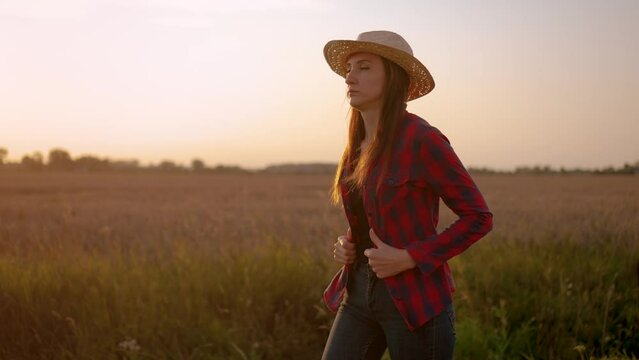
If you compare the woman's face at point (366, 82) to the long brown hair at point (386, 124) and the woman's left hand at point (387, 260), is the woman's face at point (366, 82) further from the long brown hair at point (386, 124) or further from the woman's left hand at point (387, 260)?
the woman's left hand at point (387, 260)

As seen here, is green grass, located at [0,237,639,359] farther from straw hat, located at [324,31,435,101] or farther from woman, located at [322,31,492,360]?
straw hat, located at [324,31,435,101]

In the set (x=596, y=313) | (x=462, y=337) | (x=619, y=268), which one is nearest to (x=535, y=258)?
(x=619, y=268)

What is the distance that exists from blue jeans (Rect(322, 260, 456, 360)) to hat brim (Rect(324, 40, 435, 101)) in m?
0.69

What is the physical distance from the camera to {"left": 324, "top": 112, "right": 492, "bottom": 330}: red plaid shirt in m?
2.12

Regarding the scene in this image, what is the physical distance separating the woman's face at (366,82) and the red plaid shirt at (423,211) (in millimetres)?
136

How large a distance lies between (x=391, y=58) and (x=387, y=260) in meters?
0.69

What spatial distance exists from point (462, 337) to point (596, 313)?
4.45 ft

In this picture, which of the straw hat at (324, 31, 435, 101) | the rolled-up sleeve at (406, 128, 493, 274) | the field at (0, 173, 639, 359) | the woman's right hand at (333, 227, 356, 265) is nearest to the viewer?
the rolled-up sleeve at (406, 128, 493, 274)

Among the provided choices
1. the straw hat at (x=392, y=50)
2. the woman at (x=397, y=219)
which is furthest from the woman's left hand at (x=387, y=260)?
the straw hat at (x=392, y=50)

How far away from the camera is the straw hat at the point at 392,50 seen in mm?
2240

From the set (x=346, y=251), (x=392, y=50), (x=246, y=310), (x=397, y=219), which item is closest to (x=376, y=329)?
(x=346, y=251)

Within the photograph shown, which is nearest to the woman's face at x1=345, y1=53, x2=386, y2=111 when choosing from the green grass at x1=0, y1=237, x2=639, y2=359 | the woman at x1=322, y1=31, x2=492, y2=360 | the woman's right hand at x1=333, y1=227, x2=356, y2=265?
the woman at x1=322, y1=31, x2=492, y2=360

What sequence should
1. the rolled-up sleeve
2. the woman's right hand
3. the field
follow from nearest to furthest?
1. the rolled-up sleeve
2. the woman's right hand
3. the field

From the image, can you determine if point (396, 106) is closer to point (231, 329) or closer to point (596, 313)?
point (231, 329)
